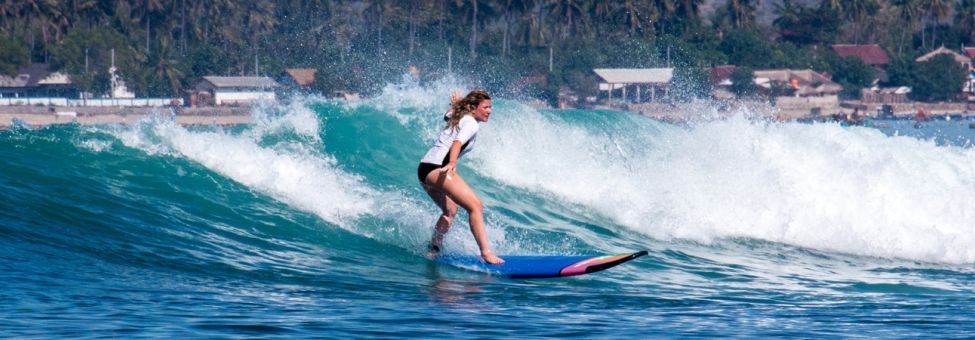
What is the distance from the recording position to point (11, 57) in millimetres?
72062

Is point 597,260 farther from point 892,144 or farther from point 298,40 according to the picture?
point 298,40

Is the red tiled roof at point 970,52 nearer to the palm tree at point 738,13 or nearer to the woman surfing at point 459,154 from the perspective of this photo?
the palm tree at point 738,13

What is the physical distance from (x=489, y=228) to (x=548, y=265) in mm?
2107

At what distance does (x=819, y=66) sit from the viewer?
99375 millimetres

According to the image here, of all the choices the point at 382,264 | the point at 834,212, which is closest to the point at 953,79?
the point at 834,212

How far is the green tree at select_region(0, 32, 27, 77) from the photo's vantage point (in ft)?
235

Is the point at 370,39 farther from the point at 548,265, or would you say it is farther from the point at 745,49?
the point at 548,265

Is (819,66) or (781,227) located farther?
(819,66)

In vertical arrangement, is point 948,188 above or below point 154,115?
below

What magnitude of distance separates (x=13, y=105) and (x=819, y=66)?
6149 centimetres

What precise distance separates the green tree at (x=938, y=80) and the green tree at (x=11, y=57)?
65.9 meters

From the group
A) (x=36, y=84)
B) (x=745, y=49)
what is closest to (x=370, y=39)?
(x=36, y=84)

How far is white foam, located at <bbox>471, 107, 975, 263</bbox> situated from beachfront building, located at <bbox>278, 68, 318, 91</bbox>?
55.0 metres

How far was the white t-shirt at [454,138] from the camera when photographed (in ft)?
31.3
